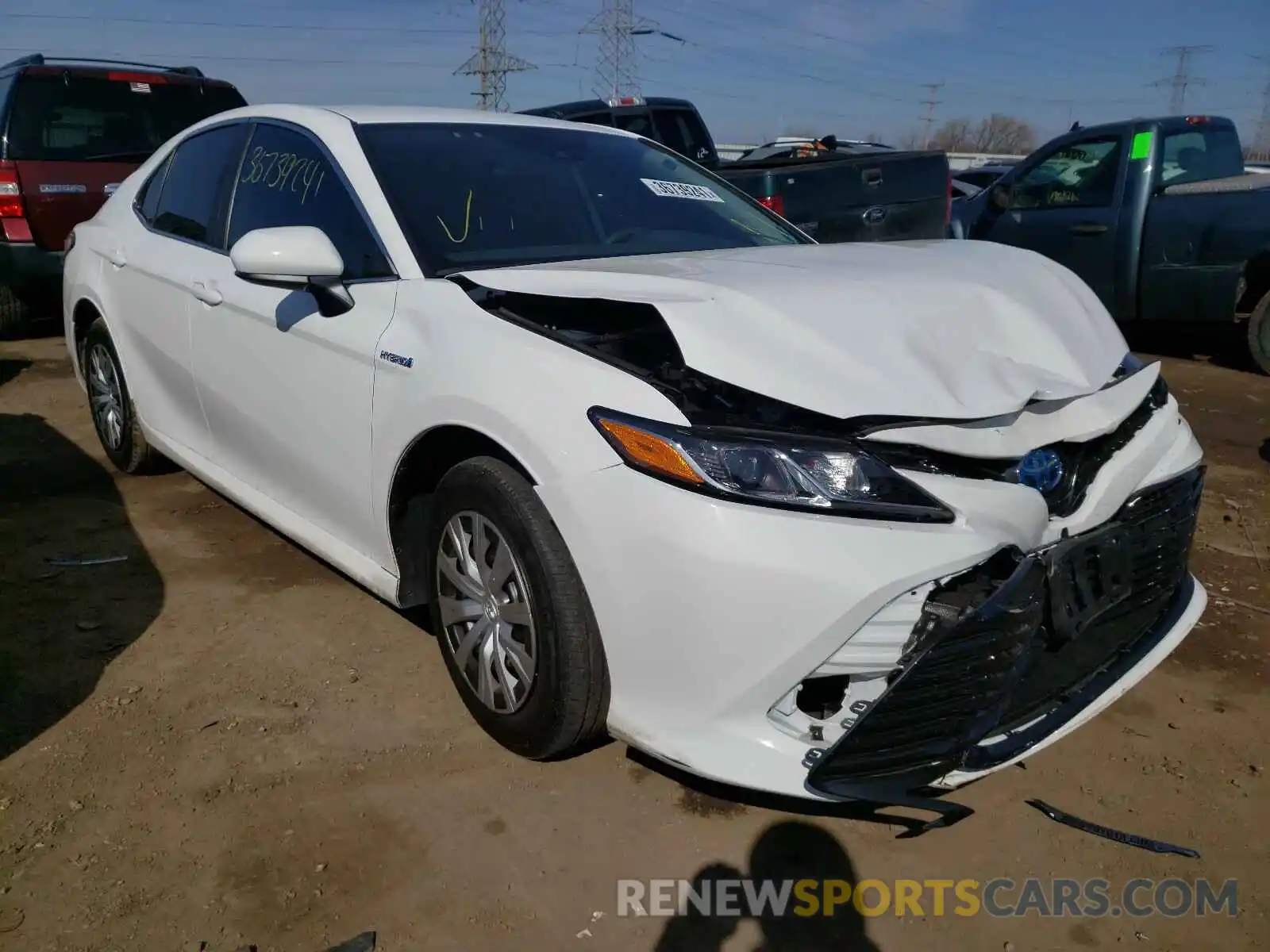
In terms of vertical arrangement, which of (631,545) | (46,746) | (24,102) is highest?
(24,102)

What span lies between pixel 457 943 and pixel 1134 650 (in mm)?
1727

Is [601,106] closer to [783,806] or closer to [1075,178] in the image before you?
[1075,178]

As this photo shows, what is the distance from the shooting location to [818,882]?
87.8 inches

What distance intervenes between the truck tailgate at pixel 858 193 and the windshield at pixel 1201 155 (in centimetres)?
160

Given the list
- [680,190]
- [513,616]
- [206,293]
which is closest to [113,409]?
[206,293]

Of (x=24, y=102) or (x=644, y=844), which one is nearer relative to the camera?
(x=644, y=844)

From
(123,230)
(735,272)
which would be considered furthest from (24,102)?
(735,272)

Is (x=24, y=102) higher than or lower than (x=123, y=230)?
higher

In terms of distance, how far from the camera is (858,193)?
694cm

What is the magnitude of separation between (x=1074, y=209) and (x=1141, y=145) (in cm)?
61

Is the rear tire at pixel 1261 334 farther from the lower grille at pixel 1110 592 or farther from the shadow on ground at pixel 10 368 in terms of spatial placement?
the shadow on ground at pixel 10 368

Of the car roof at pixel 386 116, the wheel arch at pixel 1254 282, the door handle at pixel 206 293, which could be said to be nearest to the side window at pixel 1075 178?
the wheel arch at pixel 1254 282

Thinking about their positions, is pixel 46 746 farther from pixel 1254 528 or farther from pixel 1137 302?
pixel 1137 302

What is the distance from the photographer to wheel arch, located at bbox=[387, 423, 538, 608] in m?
2.48
